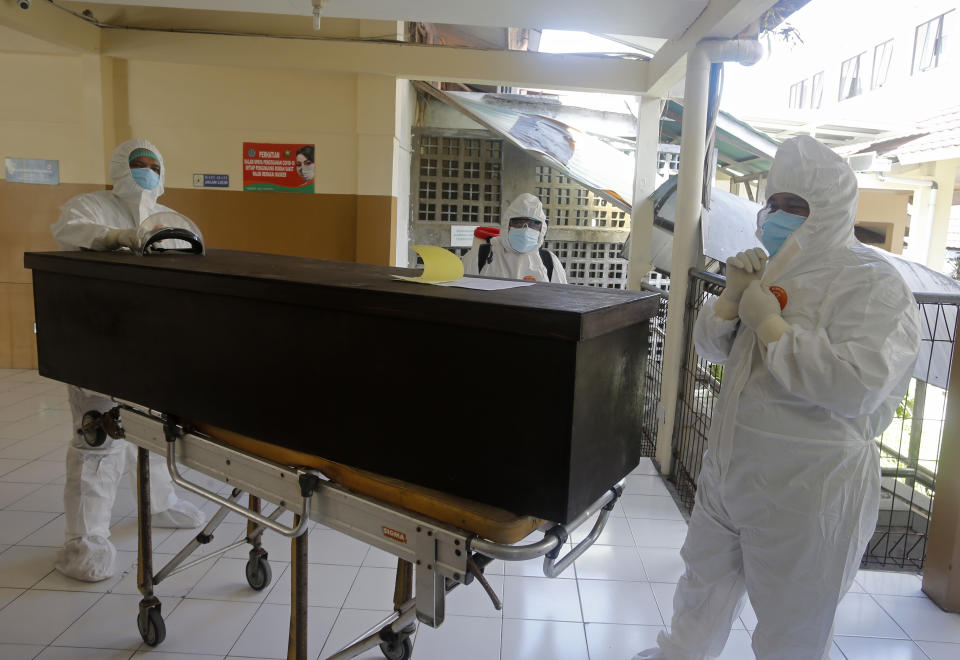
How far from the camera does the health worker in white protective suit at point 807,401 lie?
1.42 metres

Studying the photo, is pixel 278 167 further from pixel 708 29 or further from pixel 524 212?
pixel 708 29

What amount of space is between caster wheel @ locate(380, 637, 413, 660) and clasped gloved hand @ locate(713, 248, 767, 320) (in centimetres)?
135

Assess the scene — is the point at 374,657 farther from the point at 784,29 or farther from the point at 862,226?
the point at 862,226

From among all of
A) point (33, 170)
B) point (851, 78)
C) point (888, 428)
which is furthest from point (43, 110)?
point (851, 78)

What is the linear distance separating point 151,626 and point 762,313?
199 cm

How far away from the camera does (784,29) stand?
284cm

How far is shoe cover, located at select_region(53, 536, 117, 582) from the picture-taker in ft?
7.28

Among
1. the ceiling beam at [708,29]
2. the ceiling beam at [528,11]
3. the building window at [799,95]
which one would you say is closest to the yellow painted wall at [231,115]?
the ceiling beam at [528,11]

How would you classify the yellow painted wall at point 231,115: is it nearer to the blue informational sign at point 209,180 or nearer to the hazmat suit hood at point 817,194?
the blue informational sign at point 209,180

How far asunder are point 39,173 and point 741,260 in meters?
5.09

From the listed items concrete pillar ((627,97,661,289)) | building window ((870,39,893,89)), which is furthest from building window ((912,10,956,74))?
concrete pillar ((627,97,661,289))

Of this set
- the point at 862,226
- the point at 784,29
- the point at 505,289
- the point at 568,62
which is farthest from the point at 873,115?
the point at 505,289

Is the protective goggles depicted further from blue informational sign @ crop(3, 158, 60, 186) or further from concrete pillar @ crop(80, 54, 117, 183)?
blue informational sign @ crop(3, 158, 60, 186)

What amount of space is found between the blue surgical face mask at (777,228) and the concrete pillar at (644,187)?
2.74 meters
